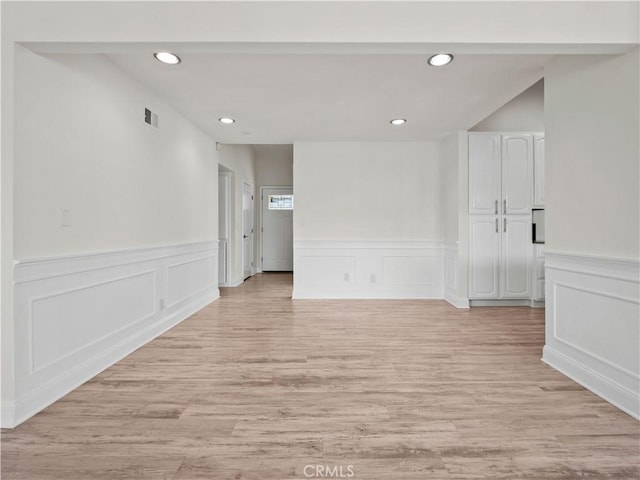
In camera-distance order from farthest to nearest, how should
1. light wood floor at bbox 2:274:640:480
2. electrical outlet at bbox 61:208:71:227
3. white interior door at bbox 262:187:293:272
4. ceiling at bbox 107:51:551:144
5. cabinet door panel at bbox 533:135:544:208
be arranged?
white interior door at bbox 262:187:293:272 < cabinet door panel at bbox 533:135:544:208 < ceiling at bbox 107:51:551:144 < electrical outlet at bbox 61:208:71:227 < light wood floor at bbox 2:274:640:480

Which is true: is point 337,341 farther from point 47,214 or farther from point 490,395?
point 47,214

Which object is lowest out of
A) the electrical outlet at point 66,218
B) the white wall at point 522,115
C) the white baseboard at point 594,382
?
the white baseboard at point 594,382

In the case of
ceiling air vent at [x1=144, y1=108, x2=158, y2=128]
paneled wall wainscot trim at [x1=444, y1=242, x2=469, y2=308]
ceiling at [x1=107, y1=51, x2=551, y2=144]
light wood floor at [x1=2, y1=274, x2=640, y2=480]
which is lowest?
light wood floor at [x1=2, y1=274, x2=640, y2=480]

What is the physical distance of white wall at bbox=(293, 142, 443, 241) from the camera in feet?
17.4

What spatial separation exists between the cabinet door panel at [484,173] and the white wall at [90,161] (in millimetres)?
3591

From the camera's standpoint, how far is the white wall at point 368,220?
210 inches

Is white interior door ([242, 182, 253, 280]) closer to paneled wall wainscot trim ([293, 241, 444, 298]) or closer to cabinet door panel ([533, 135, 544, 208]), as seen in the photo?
paneled wall wainscot trim ([293, 241, 444, 298])

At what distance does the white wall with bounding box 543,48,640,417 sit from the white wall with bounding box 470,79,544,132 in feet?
7.19

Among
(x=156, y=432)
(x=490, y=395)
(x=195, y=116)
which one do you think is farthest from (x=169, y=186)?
(x=490, y=395)

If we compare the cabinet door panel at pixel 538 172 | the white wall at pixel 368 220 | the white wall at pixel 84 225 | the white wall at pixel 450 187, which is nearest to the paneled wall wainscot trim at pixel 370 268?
the white wall at pixel 368 220

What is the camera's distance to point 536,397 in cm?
220

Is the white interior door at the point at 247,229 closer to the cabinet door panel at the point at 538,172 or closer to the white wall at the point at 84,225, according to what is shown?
the white wall at the point at 84,225

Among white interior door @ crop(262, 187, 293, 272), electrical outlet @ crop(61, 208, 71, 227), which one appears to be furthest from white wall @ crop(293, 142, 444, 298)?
white interior door @ crop(262, 187, 293, 272)

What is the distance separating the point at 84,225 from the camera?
2473 mm
